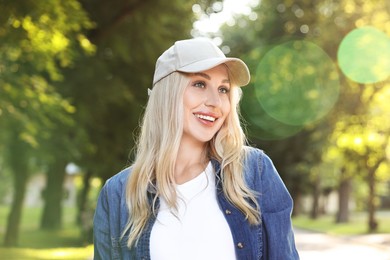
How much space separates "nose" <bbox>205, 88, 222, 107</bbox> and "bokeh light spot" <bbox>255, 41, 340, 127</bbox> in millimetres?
31639

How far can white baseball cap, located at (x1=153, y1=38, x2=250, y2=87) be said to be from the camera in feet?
11.0

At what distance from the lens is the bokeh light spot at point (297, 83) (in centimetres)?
3528

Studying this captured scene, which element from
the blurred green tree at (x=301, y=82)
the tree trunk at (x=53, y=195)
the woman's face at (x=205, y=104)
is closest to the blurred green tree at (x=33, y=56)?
the woman's face at (x=205, y=104)

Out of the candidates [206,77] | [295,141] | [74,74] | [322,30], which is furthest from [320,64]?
[206,77]

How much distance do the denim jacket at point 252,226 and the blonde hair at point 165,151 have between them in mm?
43

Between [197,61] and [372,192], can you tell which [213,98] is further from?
[372,192]

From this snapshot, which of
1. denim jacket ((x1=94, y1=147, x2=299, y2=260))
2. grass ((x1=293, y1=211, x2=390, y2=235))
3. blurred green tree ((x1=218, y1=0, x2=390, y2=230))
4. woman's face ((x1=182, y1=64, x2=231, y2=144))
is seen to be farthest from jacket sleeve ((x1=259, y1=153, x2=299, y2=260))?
grass ((x1=293, y1=211, x2=390, y2=235))

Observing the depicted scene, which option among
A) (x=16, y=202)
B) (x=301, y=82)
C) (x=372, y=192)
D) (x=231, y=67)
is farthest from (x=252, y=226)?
(x=301, y=82)

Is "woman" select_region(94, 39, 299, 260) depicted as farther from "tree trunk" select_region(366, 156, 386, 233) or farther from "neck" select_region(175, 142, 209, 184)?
"tree trunk" select_region(366, 156, 386, 233)

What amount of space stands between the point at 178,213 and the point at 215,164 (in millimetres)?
290

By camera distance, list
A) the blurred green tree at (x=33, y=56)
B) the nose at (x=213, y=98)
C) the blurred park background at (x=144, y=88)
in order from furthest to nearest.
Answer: the blurred park background at (x=144, y=88) → the blurred green tree at (x=33, y=56) → the nose at (x=213, y=98)

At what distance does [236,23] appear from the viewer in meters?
48.1

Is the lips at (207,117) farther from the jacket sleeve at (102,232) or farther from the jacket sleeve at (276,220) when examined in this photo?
the jacket sleeve at (102,232)

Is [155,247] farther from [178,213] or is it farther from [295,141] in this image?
[295,141]
